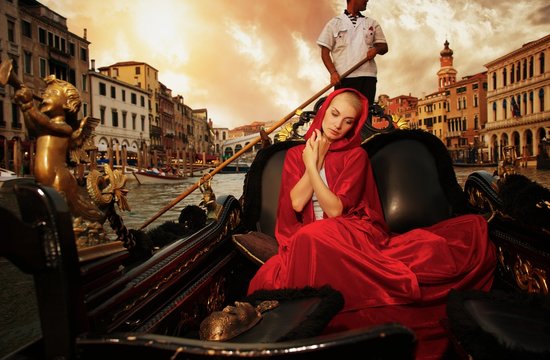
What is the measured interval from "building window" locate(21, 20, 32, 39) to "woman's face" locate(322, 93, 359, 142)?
21.5 metres

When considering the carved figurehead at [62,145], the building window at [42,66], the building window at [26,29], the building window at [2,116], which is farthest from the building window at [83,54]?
the carved figurehead at [62,145]

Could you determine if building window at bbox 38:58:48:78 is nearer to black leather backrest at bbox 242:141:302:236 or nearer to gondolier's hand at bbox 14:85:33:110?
black leather backrest at bbox 242:141:302:236

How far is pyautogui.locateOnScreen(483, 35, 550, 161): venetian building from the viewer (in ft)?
82.8

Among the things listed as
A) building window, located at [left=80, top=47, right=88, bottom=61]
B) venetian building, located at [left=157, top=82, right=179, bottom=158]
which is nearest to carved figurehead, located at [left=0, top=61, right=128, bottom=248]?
building window, located at [left=80, top=47, right=88, bottom=61]

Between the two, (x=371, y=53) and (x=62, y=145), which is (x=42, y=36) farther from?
(x=62, y=145)

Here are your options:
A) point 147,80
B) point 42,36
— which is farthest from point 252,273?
point 147,80

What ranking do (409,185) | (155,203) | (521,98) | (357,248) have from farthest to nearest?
(521,98)
(155,203)
(409,185)
(357,248)

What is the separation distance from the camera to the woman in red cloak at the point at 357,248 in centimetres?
135

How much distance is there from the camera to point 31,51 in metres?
19.3

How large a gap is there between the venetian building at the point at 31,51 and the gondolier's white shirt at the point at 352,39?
15841 mm

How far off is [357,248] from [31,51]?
22.2 m

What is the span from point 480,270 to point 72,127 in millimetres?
1397

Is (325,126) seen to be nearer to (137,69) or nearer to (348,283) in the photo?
(348,283)

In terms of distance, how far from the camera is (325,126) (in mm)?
1802
